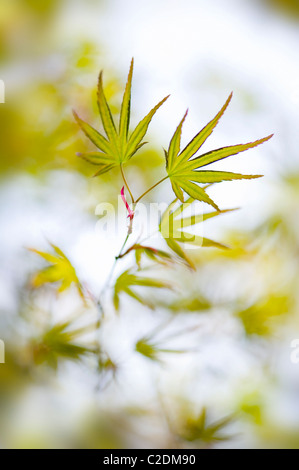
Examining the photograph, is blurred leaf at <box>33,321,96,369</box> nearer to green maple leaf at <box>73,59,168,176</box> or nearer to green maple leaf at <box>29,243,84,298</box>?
green maple leaf at <box>29,243,84,298</box>

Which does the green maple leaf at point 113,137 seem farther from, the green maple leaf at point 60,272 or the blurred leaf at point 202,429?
the blurred leaf at point 202,429

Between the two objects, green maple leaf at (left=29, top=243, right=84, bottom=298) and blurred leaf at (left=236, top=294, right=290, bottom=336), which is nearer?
green maple leaf at (left=29, top=243, right=84, bottom=298)

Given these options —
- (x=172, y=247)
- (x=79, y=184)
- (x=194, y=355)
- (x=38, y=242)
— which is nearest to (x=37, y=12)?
(x=79, y=184)

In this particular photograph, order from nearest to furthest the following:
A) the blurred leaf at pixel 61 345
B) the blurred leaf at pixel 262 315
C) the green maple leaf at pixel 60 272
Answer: the green maple leaf at pixel 60 272 < the blurred leaf at pixel 61 345 < the blurred leaf at pixel 262 315

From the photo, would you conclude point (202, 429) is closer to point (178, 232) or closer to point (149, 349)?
point (149, 349)

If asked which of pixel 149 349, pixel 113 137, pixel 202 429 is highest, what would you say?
pixel 113 137

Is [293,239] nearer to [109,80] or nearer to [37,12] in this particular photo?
[109,80]

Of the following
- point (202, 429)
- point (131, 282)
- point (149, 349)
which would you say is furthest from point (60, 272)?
point (202, 429)

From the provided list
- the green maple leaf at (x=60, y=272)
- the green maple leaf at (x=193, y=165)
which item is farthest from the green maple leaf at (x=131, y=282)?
the green maple leaf at (x=193, y=165)

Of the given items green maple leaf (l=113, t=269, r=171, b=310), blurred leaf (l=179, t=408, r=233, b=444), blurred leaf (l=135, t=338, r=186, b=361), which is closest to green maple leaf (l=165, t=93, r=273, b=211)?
green maple leaf (l=113, t=269, r=171, b=310)
